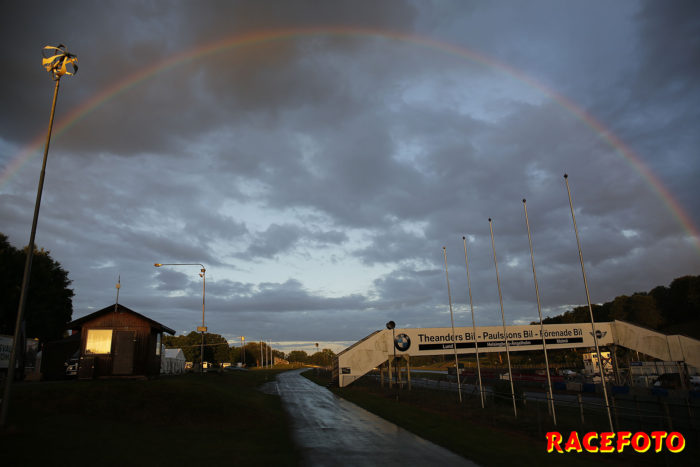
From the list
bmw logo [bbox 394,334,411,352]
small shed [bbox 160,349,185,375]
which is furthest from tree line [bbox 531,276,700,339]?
small shed [bbox 160,349,185,375]

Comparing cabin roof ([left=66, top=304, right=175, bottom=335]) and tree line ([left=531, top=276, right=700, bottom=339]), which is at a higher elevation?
tree line ([left=531, top=276, right=700, bottom=339])

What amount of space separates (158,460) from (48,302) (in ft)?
182

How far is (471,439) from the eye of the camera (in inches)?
737

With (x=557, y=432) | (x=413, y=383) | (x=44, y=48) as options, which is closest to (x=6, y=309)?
(x=44, y=48)

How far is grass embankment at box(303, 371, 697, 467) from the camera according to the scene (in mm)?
14969

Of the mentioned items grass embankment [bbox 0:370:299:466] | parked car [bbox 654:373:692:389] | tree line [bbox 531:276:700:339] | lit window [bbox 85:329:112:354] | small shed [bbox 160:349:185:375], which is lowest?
parked car [bbox 654:373:692:389]

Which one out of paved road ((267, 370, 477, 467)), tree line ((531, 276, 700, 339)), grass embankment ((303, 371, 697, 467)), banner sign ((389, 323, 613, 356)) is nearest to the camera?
paved road ((267, 370, 477, 467))

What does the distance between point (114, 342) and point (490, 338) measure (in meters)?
38.4

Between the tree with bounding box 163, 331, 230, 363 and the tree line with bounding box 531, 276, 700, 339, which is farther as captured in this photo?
the tree with bounding box 163, 331, 230, 363

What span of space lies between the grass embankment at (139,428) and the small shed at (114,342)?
7203 millimetres

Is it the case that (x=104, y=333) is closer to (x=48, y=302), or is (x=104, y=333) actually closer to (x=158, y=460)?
(x=158, y=460)

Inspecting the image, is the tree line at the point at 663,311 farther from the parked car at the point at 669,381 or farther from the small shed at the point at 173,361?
the small shed at the point at 173,361

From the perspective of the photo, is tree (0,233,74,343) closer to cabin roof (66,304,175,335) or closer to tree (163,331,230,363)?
cabin roof (66,304,175,335)

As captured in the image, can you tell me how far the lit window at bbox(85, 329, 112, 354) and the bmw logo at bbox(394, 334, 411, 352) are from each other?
92.8 ft
